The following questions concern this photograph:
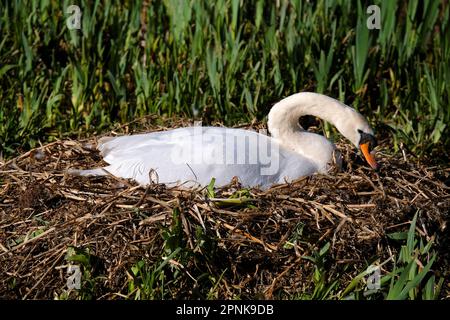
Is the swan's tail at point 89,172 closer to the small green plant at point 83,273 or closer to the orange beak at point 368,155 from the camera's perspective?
the small green plant at point 83,273

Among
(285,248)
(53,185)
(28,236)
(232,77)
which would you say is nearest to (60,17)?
(232,77)

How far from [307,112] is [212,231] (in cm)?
111

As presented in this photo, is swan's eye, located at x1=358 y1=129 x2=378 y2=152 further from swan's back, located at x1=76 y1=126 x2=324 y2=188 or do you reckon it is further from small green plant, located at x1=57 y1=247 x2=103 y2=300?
small green plant, located at x1=57 y1=247 x2=103 y2=300

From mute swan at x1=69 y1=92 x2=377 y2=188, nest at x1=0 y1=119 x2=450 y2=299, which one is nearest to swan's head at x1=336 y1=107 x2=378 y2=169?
mute swan at x1=69 y1=92 x2=377 y2=188

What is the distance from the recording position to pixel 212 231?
4656mm

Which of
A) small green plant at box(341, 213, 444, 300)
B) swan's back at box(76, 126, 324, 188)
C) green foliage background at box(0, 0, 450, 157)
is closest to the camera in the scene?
small green plant at box(341, 213, 444, 300)

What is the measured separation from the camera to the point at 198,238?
14.8 ft

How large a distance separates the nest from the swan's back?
4.0 inches

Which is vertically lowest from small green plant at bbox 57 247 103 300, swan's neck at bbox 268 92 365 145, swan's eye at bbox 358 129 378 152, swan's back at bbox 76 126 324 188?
small green plant at bbox 57 247 103 300

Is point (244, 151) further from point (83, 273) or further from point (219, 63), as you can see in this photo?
point (219, 63)

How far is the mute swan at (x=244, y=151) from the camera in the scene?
201 inches

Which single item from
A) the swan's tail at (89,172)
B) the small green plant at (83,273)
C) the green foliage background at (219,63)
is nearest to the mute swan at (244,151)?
the swan's tail at (89,172)

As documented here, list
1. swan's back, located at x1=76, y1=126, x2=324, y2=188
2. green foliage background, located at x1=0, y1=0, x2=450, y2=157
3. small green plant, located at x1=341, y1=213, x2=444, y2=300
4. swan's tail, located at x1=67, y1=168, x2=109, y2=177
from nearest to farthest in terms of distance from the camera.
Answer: small green plant, located at x1=341, y1=213, x2=444, y2=300 < swan's back, located at x1=76, y1=126, x2=324, y2=188 < swan's tail, located at x1=67, y1=168, x2=109, y2=177 < green foliage background, located at x1=0, y1=0, x2=450, y2=157

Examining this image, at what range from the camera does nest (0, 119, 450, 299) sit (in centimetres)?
452
